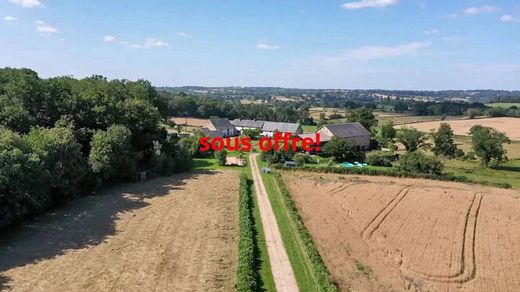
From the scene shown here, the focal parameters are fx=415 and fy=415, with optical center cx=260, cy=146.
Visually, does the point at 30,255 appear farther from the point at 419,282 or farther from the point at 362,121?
the point at 362,121

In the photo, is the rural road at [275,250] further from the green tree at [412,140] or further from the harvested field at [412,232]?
the green tree at [412,140]

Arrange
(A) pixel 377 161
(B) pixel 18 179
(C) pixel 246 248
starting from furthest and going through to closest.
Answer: (A) pixel 377 161
(B) pixel 18 179
(C) pixel 246 248

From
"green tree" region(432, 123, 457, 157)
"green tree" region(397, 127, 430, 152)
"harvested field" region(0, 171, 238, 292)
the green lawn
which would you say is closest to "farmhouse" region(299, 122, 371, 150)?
"green tree" region(397, 127, 430, 152)

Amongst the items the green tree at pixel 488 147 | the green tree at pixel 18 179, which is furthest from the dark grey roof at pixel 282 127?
the green tree at pixel 18 179

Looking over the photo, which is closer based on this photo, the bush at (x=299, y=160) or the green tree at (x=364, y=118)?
the bush at (x=299, y=160)

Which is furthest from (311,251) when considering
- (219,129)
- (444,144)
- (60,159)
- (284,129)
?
(284,129)

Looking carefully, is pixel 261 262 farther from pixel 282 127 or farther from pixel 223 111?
pixel 223 111

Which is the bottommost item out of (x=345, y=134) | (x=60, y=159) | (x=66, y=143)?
(x=345, y=134)
